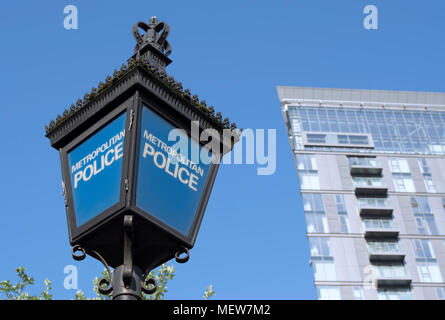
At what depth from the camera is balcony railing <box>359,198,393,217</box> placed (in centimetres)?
5728

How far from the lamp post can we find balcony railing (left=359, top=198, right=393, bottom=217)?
54.6 m

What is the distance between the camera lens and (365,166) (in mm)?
60656

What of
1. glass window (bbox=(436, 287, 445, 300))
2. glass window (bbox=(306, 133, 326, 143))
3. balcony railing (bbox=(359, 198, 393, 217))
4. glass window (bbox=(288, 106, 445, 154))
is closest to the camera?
glass window (bbox=(436, 287, 445, 300))

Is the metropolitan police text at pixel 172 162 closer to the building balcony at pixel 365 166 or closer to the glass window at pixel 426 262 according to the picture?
the glass window at pixel 426 262

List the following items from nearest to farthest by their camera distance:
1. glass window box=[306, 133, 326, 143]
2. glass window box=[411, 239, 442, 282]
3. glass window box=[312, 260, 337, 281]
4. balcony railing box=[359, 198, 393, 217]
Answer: glass window box=[312, 260, 337, 281] → glass window box=[411, 239, 442, 282] → balcony railing box=[359, 198, 393, 217] → glass window box=[306, 133, 326, 143]

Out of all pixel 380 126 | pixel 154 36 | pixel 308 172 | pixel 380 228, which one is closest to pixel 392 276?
pixel 380 228

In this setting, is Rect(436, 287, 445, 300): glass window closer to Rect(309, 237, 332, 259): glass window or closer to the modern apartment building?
the modern apartment building

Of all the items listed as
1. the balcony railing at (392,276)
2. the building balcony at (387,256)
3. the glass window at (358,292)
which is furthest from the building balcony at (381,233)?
the glass window at (358,292)

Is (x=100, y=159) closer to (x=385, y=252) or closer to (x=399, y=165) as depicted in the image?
(x=385, y=252)

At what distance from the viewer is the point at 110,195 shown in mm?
4020

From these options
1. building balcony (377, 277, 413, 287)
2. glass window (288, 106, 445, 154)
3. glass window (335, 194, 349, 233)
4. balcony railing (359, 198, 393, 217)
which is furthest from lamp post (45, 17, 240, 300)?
glass window (288, 106, 445, 154)

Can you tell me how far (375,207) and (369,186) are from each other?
2426mm

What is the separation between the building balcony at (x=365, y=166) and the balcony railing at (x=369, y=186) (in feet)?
2.21
